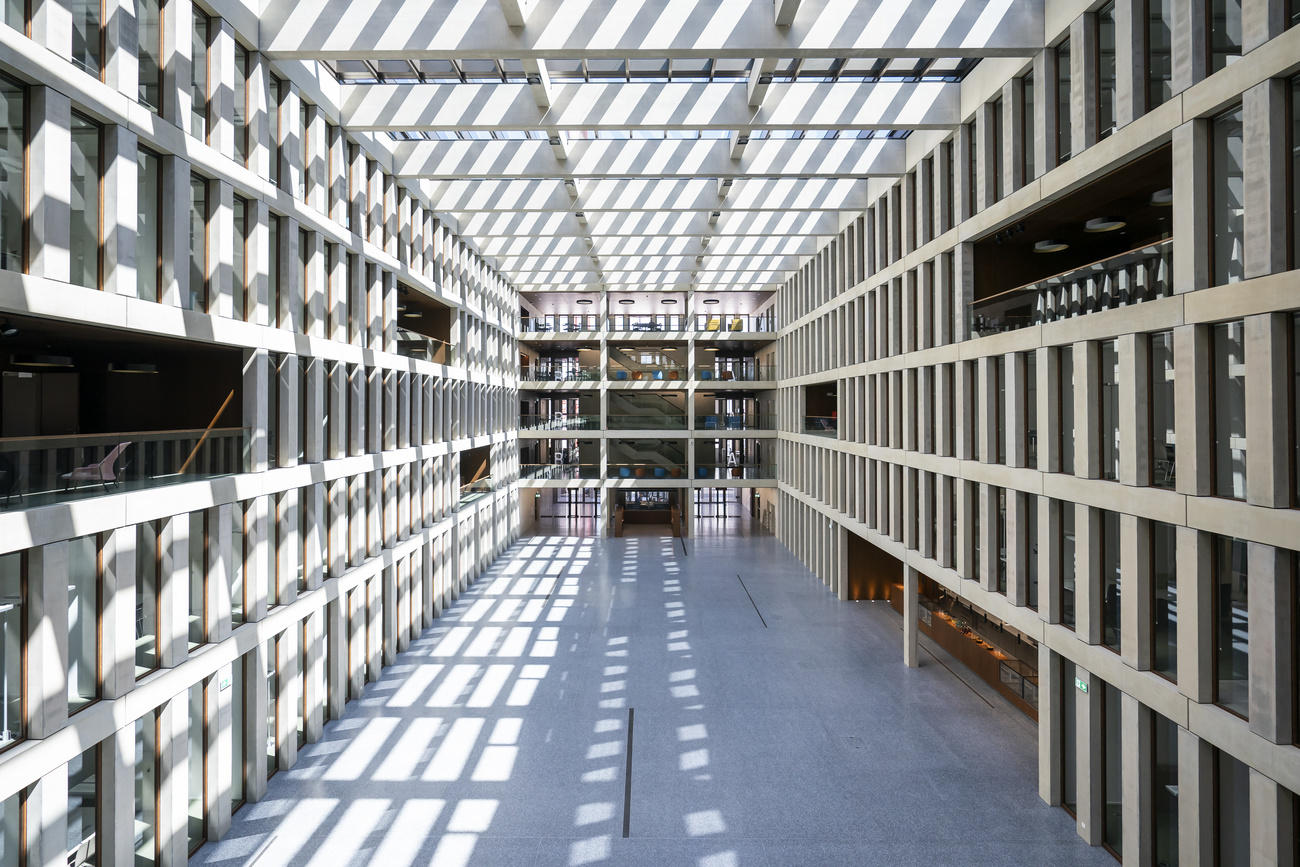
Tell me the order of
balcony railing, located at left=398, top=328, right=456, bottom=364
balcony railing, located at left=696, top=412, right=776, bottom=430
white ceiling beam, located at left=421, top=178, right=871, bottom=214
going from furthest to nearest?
balcony railing, located at left=696, top=412, right=776, bottom=430 < white ceiling beam, located at left=421, top=178, right=871, bottom=214 < balcony railing, located at left=398, top=328, right=456, bottom=364

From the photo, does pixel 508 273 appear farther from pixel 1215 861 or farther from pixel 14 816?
pixel 1215 861

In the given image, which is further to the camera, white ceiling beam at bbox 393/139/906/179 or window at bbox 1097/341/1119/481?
white ceiling beam at bbox 393/139/906/179

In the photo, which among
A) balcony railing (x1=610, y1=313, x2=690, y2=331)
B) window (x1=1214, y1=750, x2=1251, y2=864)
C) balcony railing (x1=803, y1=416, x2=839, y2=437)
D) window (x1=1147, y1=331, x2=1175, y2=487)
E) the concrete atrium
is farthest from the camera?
balcony railing (x1=610, y1=313, x2=690, y2=331)

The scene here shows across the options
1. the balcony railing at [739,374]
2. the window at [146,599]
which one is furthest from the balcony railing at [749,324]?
the window at [146,599]

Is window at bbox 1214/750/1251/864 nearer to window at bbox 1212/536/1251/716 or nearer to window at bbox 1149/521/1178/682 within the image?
window at bbox 1212/536/1251/716

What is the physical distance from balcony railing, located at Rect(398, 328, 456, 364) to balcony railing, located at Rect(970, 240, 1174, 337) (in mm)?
11790

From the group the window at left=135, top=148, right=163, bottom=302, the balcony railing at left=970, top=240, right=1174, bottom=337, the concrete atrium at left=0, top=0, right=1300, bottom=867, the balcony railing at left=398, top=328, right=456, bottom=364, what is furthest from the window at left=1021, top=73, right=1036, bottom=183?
the balcony railing at left=398, top=328, right=456, bottom=364

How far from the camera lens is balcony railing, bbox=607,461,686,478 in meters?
30.8

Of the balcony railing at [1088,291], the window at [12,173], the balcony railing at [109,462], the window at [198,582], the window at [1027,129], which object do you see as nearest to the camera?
the window at [12,173]

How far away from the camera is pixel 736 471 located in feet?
99.6

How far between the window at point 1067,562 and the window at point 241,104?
38.3 ft

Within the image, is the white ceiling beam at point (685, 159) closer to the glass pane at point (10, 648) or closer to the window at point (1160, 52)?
the window at point (1160, 52)

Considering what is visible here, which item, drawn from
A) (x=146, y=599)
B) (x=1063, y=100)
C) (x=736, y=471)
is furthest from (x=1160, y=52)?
(x=736, y=471)

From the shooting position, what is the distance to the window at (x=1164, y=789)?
7.29 metres
